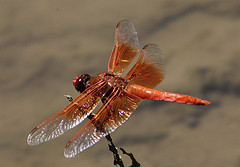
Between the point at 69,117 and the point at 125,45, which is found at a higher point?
the point at 125,45

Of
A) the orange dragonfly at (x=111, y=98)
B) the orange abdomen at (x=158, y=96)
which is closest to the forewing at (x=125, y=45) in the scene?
the orange dragonfly at (x=111, y=98)

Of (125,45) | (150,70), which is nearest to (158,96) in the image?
(150,70)

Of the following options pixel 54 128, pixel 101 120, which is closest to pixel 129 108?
pixel 101 120

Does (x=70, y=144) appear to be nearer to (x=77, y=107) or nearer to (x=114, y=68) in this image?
(x=77, y=107)

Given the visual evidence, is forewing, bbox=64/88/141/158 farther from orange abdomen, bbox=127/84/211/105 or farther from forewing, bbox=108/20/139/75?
forewing, bbox=108/20/139/75

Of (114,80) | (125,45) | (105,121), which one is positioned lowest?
(105,121)

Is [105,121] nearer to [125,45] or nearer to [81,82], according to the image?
[81,82]

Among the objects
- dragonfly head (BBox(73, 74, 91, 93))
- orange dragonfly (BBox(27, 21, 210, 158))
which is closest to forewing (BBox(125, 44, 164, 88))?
orange dragonfly (BBox(27, 21, 210, 158))
